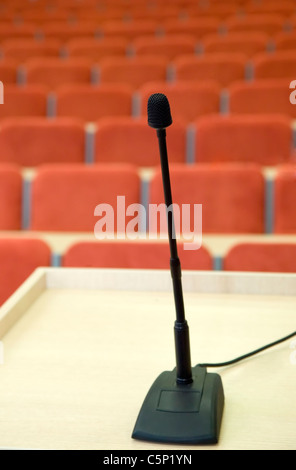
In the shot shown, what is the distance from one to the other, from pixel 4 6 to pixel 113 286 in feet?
5.31

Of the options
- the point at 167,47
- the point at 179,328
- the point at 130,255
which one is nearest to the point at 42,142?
the point at 130,255

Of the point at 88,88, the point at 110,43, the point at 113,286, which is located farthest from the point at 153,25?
the point at 113,286

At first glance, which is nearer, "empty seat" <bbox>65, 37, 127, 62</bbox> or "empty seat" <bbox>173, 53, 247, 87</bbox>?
"empty seat" <bbox>173, 53, 247, 87</bbox>

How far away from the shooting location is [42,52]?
1.41 m

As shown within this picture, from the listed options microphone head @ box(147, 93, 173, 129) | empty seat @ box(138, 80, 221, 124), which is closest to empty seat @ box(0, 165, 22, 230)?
empty seat @ box(138, 80, 221, 124)

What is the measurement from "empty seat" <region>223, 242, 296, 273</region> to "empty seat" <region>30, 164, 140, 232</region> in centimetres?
21

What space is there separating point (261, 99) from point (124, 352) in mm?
787

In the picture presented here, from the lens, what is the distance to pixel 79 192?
691 mm

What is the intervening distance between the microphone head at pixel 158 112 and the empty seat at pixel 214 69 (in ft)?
3.28

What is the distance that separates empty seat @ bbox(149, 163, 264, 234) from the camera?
2.19 ft

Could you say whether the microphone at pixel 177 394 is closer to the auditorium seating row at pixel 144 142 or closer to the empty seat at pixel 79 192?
the empty seat at pixel 79 192

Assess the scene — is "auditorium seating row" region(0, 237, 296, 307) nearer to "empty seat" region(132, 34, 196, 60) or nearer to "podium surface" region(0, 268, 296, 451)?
"podium surface" region(0, 268, 296, 451)

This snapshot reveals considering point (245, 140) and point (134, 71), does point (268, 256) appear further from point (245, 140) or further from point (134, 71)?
point (134, 71)

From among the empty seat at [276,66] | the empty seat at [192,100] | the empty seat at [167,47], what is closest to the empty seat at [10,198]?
the empty seat at [192,100]
